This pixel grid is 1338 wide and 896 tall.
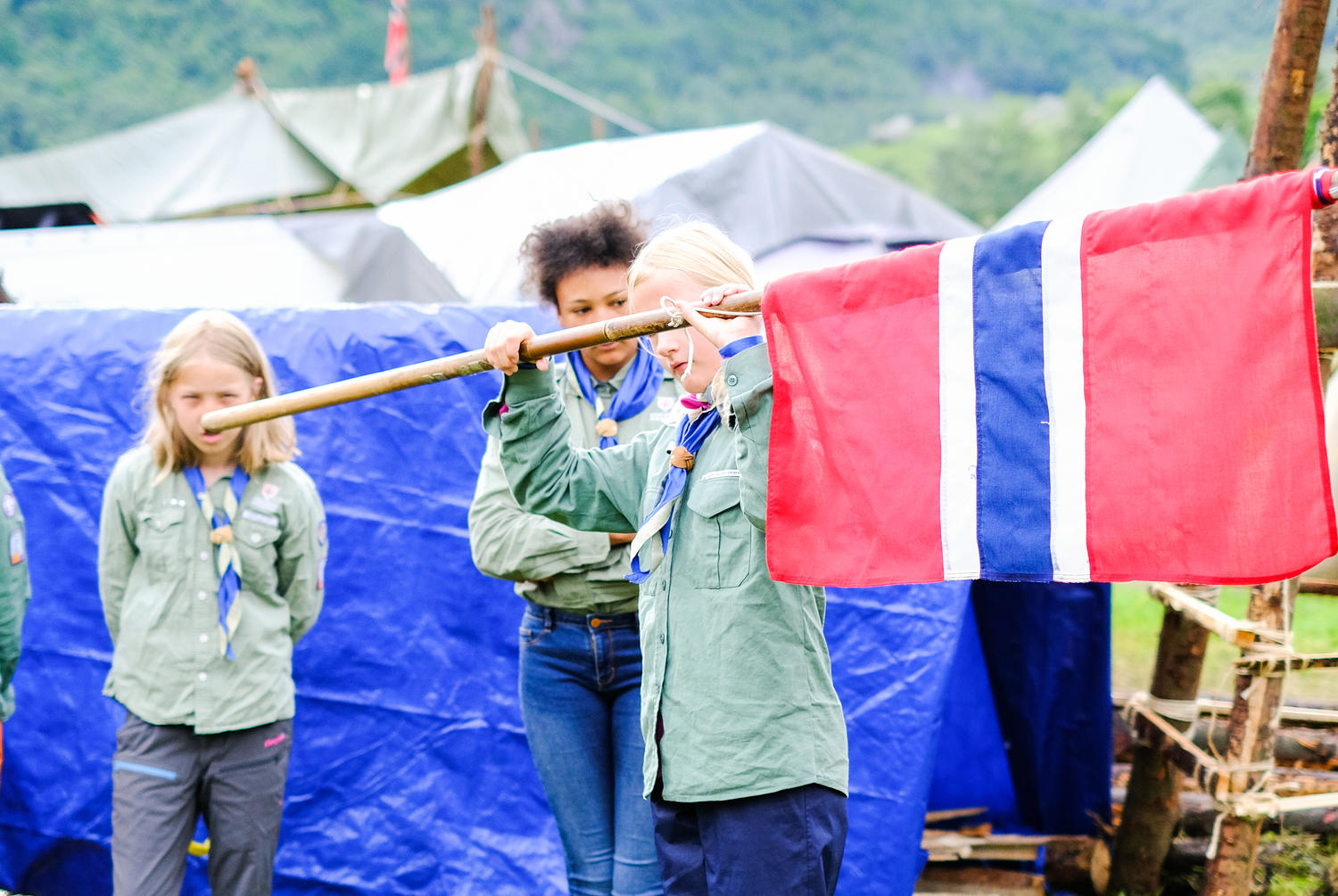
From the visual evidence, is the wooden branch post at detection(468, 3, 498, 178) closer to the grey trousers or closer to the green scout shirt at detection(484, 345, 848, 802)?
the grey trousers

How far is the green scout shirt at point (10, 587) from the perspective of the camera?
2.89 m

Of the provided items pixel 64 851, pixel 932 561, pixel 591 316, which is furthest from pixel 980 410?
pixel 64 851

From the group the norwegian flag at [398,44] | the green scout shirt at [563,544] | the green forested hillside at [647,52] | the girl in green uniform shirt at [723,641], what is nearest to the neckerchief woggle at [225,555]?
the green scout shirt at [563,544]

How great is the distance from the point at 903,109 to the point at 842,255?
60.9m

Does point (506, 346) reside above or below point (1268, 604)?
above

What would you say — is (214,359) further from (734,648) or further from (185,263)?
(185,263)

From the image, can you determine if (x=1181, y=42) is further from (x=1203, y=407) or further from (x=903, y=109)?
(x=1203, y=407)

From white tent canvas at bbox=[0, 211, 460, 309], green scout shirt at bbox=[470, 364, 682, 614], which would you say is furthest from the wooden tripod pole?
white tent canvas at bbox=[0, 211, 460, 309]

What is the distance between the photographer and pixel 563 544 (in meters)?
2.46

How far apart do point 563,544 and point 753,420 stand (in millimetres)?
694

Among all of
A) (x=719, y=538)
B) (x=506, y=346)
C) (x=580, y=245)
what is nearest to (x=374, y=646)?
(x=580, y=245)

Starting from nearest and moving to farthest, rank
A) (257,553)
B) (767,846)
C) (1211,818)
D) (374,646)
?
(767,846)
(257,553)
(374,646)
(1211,818)

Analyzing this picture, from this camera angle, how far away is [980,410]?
1806 mm

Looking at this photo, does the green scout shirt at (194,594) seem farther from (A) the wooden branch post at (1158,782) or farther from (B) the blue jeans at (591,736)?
(A) the wooden branch post at (1158,782)
